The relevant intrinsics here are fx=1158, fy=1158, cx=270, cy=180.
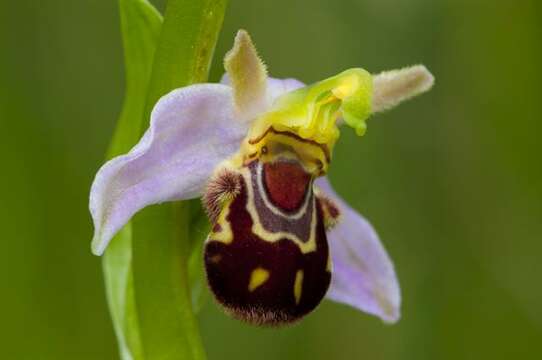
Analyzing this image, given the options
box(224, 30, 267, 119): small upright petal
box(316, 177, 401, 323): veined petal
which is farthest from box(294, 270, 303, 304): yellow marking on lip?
box(316, 177, 401, 323): veined petal

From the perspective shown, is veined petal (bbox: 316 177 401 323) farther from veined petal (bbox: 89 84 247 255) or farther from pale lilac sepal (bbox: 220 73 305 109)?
veined petal (bbox: 89 84 247 255)

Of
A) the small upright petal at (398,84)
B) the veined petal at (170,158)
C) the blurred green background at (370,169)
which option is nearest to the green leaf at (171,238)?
the veined petal at (170,158)

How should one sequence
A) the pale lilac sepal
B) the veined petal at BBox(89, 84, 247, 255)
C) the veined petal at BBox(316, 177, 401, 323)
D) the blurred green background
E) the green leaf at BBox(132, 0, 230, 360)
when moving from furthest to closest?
the blurred green background, the veined petal at BBox(316, 177, 401, 323), the pale lilac sepal, the green leaf at BBox(132, 0, 230, 360), the veined petal at BBox(89, 84, 247, 255)

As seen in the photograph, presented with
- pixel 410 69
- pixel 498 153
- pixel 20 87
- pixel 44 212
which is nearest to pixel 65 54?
pixel 20 87

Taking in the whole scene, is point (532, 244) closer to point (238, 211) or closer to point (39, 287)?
point (39, 287)

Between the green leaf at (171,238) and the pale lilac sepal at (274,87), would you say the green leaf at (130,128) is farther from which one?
the pale lilac sepal at (274,87)
